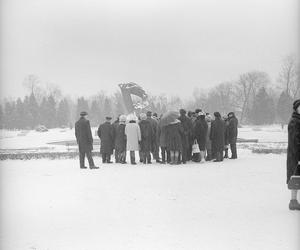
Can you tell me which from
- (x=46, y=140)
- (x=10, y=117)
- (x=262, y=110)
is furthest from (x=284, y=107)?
(x=10, y=117)

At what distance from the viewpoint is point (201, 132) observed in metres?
12.9

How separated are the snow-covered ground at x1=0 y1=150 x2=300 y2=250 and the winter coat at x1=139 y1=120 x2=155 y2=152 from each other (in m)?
2.03

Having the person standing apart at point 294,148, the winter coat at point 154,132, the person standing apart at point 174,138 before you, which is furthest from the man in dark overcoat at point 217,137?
the person standing apart at point 294,148

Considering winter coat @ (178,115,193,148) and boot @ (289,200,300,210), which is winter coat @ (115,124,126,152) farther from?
boot @ (289,200,300,210)

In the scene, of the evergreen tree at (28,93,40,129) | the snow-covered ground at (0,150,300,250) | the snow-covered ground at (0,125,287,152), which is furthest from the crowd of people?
the evergreen tree at (28,93,40,129)

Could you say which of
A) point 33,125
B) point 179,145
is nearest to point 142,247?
point 179,145

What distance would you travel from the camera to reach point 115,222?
236 inches

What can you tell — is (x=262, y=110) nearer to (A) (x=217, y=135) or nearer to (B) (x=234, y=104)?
(B) (x=234, y=104)

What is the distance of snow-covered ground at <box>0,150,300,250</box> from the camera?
514 centimetres

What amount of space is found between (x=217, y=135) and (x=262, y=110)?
1945 inches

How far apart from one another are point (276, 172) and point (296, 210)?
405 centimetres

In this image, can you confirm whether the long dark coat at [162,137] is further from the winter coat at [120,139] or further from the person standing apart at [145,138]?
the winter coat at [120,139]

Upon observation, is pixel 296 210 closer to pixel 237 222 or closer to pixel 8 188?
pixel 237 222

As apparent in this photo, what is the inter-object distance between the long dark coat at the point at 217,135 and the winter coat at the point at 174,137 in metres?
1.23
